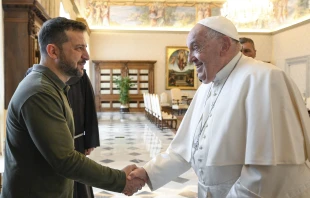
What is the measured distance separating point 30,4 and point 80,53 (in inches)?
165

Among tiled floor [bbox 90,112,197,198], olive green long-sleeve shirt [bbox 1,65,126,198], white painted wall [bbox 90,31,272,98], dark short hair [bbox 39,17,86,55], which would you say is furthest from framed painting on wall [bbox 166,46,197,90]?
olive green long-sleeve shirt [bbox 1,65,126,198]

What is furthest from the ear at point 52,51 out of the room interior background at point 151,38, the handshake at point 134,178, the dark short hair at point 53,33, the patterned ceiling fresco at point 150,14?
the patterned ceiling fresco at point 150,14

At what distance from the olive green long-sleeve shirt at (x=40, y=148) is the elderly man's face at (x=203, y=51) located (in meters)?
0.84

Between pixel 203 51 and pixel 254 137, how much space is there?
0.59 meters

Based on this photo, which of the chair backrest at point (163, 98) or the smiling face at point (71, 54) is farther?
the chair backrest at point (163, 98)

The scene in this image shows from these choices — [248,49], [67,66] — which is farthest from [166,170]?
[248,49]

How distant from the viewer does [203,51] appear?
76.7 inches

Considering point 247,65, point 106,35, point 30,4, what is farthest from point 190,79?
point 247,65

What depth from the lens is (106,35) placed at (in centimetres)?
1994

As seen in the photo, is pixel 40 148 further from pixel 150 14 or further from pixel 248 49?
pixel 150 14

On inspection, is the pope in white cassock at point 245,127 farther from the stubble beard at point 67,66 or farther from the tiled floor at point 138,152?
the tiled floor at point 138,152

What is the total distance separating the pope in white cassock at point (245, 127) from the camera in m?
1.68

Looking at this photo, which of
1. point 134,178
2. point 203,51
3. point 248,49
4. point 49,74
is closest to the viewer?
point 49,74

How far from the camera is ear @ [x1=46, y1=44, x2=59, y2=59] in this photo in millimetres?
1854
